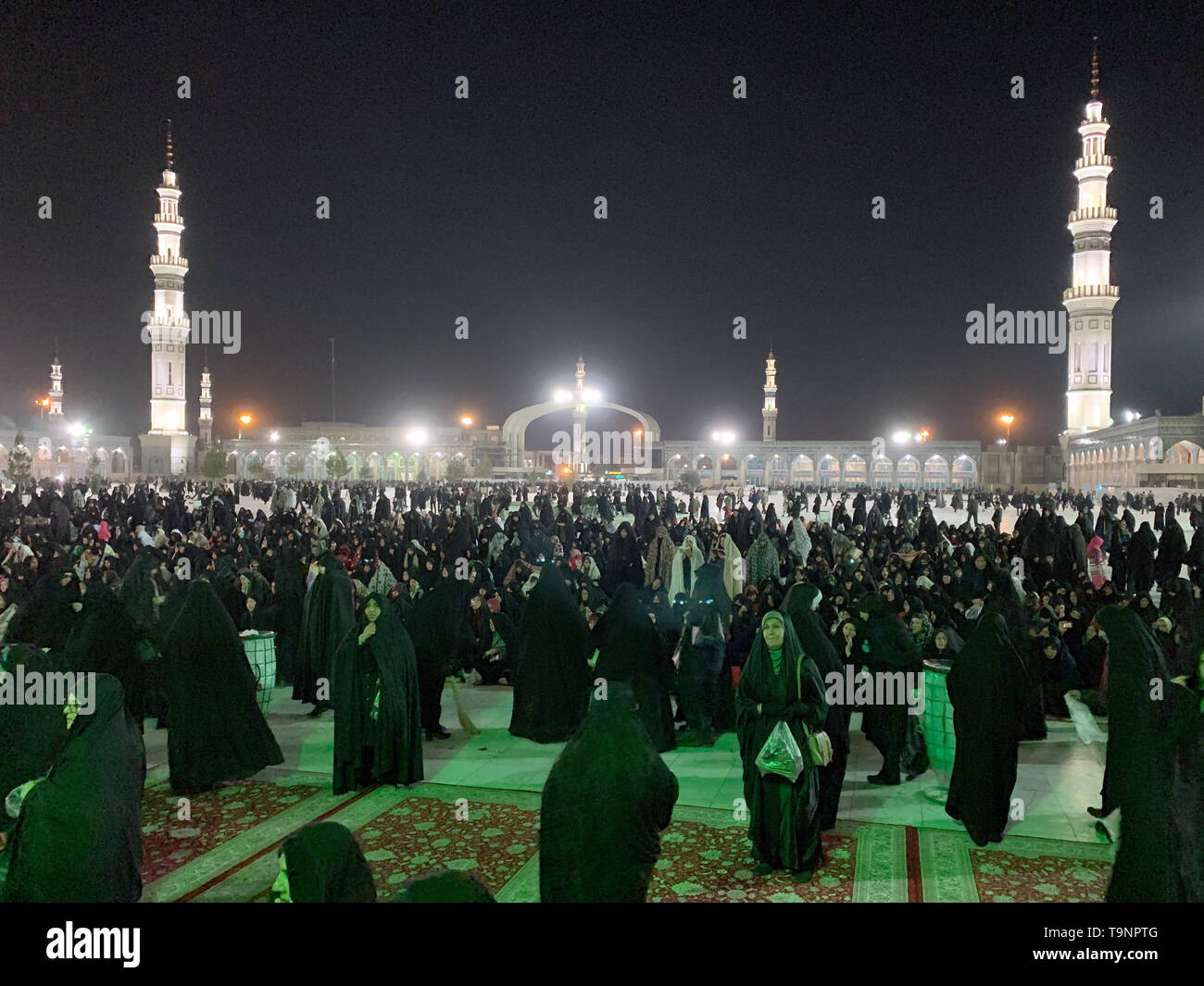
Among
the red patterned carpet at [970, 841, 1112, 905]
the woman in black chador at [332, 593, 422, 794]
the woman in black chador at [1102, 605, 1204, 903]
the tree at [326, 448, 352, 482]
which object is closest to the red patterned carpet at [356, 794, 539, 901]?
the woman in black chador at [332, 593, 422, 794]

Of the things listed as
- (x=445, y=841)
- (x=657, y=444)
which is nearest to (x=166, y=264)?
(x=657, y=444)

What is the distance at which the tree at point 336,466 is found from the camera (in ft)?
152

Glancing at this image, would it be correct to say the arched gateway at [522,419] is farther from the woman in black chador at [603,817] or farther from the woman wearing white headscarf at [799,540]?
the woman in black chador at [603,817]

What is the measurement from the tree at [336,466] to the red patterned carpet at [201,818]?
43.4 metres

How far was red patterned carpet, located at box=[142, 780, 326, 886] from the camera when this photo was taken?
3551mm

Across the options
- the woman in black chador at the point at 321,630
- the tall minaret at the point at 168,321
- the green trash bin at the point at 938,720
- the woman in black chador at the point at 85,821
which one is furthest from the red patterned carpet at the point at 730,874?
the tall minaret at the point at 168,321

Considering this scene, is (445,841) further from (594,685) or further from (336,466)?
(336,466)

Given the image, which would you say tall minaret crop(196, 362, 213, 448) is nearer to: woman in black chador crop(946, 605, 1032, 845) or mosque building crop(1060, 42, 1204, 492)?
mosque building crop(1060, 42, 1204, 492)

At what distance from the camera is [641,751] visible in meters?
2.38

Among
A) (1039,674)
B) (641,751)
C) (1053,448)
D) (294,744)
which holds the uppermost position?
(1053,448)
